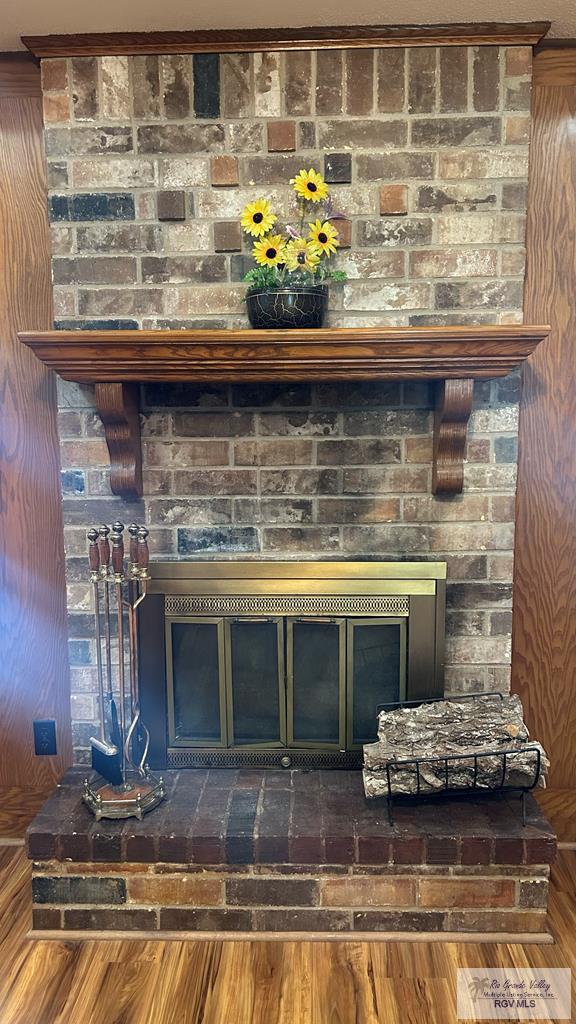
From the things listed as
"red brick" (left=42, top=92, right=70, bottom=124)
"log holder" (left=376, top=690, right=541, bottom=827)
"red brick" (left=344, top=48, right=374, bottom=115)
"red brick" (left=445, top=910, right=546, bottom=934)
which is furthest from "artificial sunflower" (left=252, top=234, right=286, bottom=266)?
"red brick" (left=445, top=910, right=546, bottom=934)

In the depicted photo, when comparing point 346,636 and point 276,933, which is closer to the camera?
point 276,933

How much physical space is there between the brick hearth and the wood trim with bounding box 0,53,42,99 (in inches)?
79.1

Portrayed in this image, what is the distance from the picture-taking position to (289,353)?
69.6 inches

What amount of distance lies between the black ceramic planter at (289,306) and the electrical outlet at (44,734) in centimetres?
141

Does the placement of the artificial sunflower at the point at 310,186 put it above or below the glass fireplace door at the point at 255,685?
above

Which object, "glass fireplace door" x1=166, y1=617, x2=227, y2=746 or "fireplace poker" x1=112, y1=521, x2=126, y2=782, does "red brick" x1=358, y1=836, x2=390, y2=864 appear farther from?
"fireplace poker" x1=112, y1=521, x2=126, y2=782

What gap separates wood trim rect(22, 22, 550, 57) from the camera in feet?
6.02

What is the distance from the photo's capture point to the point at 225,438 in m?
2.06

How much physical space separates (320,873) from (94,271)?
1.71 m

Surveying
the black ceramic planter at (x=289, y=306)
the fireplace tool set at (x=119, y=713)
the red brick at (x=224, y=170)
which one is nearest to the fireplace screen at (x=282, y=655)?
the fireplace tool set at (x=119, y=713)

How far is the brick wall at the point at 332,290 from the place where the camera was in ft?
6.22

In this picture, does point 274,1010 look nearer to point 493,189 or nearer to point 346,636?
point 346,636

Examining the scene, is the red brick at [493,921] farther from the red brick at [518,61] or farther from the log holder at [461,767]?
the red brick at [518,61]

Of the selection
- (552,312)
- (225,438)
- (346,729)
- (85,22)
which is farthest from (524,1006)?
(85,22)
